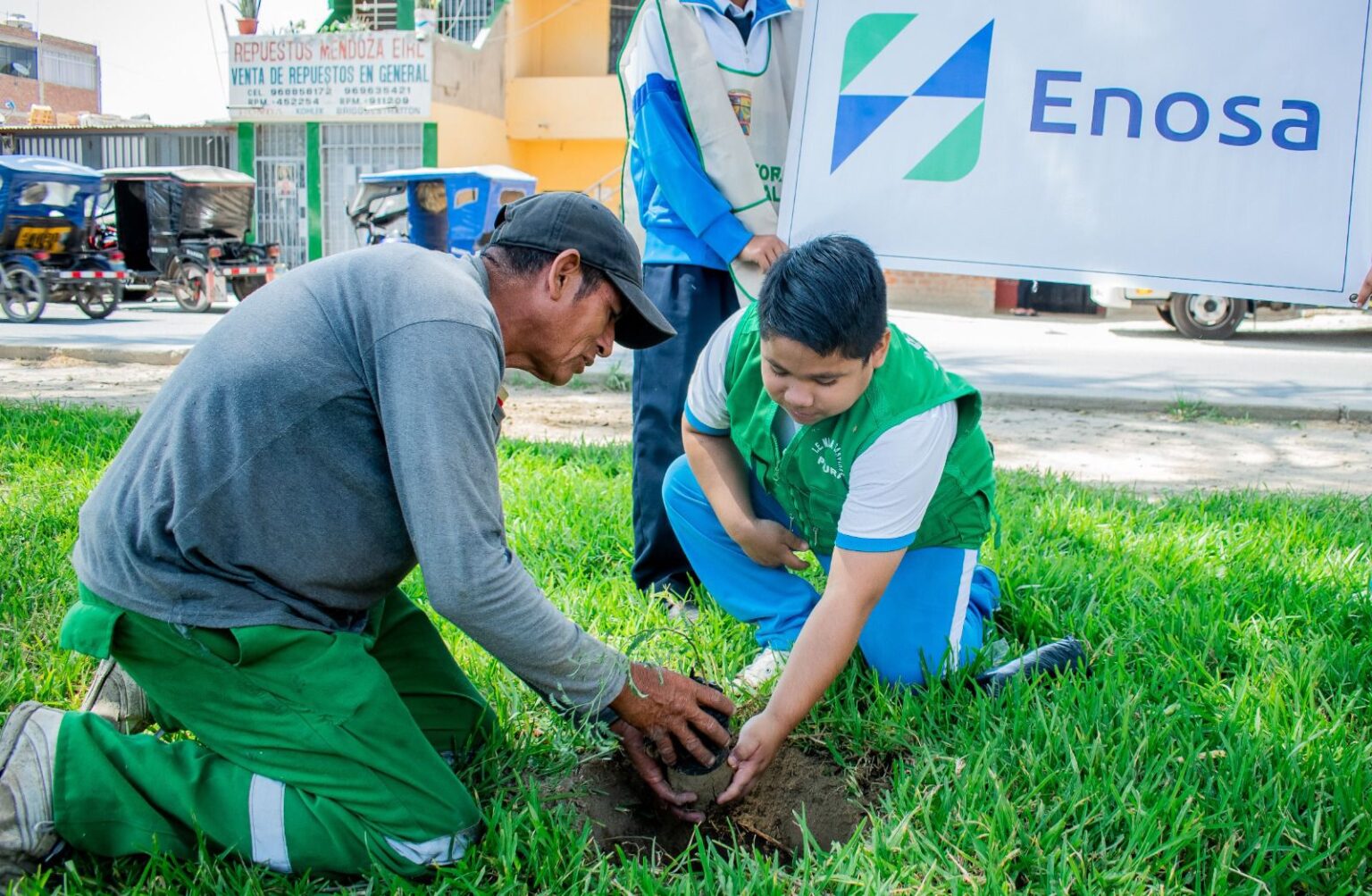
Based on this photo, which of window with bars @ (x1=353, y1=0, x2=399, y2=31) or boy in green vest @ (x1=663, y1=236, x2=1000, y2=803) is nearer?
boy in green vest @ (x1=663, y1=236, x2=1000, y2=803)

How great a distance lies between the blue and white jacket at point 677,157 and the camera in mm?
3168

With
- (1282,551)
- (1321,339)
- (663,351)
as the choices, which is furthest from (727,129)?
(1321,339)

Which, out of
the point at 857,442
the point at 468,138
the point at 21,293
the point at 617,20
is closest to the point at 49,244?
the point at 21,293

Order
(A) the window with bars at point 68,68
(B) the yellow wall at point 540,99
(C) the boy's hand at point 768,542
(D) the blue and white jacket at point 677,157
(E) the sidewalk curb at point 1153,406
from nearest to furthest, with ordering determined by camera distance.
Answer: (C) the boy's hand at point 768,542
(D) the blue and white jacket at point 677,157
(E) the sidewalk curb at point 1153,406
(B) the yellow wall at point 540,99
(A) the window with bars at point 68,68

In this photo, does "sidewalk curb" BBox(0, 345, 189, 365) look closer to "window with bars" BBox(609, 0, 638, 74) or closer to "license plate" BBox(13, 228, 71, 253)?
"license plate" BBox(13, 228, 71, 253)

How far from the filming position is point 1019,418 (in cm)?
690

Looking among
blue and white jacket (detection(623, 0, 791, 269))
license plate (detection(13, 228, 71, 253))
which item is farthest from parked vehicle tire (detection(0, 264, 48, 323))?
blue and white jacket (detection(623, 0, 791, 269))

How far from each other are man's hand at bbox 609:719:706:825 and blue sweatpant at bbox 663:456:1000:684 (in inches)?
23.6

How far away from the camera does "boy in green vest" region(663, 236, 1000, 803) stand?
2154 mm

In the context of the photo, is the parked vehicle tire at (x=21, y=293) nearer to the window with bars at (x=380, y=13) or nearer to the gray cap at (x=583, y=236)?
the window with bars at (x=380, y=13)

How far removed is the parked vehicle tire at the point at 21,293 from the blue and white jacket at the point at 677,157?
11900 mm

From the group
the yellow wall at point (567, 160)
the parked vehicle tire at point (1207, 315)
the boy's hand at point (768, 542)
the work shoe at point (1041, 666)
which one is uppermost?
the yellow wall at point (567, 160)

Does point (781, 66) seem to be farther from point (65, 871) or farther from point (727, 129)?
point (65, 871)

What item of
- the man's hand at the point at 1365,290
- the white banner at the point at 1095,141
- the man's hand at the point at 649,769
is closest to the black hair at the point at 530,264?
the man's hand at the point at 649,769
